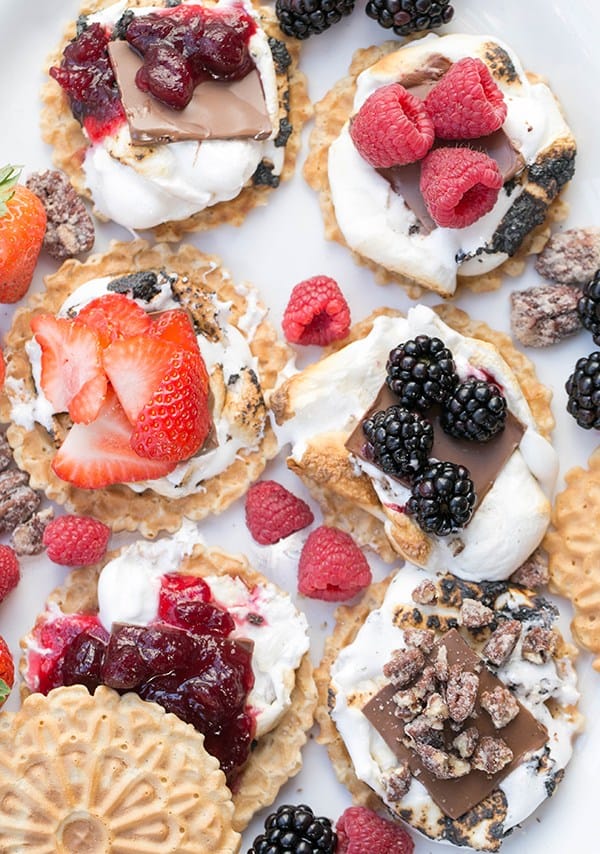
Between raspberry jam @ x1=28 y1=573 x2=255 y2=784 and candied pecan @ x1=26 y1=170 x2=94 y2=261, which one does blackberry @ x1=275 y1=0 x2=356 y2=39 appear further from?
raspberry jam @ x1=28 y1=573 x2=255 y2=784

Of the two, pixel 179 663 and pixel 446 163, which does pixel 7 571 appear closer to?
pixel 179 663

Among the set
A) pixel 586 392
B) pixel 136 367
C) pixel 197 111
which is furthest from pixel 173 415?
pixel 586 392

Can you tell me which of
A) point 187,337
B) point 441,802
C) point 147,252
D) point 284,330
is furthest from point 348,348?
point 441,802

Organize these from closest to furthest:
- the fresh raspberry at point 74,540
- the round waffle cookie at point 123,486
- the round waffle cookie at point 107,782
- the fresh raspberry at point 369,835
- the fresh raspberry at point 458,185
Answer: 1. the round waffle cookie at point 107,782
2. the fresh raspberry at point 458,185
3. the fresh raspberry at point 369,835
4. the fresh raspberry at point 74,540
5. the round waffle cookie at point 123,486

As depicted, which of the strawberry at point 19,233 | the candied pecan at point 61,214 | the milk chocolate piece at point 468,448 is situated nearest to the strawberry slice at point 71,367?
the strawberry at point 19,233

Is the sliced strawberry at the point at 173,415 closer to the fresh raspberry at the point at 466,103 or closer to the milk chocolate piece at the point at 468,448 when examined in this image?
the milk chocolate piece at the point at 468,448

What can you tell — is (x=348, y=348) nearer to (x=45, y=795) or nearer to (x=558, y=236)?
(x=558, y=236)

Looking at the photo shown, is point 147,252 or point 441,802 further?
point 147,252
